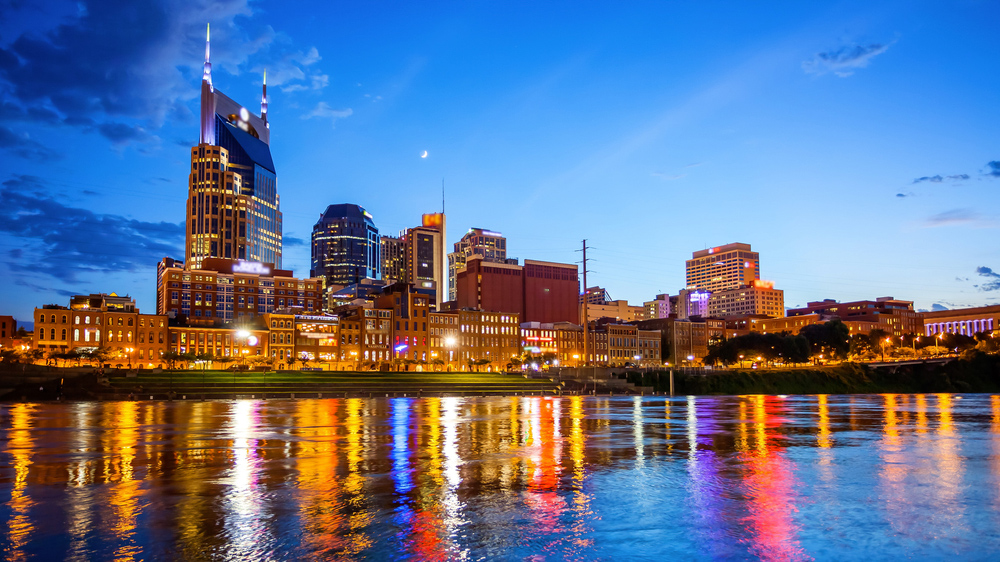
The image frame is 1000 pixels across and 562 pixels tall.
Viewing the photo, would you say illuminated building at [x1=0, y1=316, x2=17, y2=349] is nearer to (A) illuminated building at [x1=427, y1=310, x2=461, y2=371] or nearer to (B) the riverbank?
(B) the riverbank

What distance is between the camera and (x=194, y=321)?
7367 inches

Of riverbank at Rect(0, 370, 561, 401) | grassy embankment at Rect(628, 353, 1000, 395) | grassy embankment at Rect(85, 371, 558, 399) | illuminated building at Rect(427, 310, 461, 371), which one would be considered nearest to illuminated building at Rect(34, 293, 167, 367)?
riverbank at Rect(0, 370, 561, 401)

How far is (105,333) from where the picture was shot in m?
157

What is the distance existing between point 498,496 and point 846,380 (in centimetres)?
15347

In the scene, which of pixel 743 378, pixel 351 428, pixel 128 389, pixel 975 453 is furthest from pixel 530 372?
pixel 975 453

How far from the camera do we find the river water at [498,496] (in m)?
14.7

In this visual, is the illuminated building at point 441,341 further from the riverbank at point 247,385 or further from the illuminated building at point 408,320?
the riverbank at point 247,385

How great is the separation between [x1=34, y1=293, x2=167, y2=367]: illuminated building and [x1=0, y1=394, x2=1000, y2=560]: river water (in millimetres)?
131287

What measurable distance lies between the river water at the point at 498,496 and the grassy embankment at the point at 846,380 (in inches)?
3928

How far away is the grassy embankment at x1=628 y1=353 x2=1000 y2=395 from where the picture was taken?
450ft

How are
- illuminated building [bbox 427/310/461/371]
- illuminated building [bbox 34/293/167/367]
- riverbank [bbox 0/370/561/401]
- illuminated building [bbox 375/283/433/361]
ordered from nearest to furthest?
1. riverbank [bbox 0/370/561/401]
2. illuminated building [bbox 34/293/167/367]
3. illuminated building [bbox 375/283/433/361]
4. illuminated building [bbox 427/310/461/371]

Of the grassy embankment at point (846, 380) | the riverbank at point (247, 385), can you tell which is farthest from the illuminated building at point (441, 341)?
the grassy embankment at point (846, 380)

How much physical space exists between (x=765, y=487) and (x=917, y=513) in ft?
14.3

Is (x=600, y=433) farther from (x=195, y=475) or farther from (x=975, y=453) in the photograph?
(x=195, y=475)
